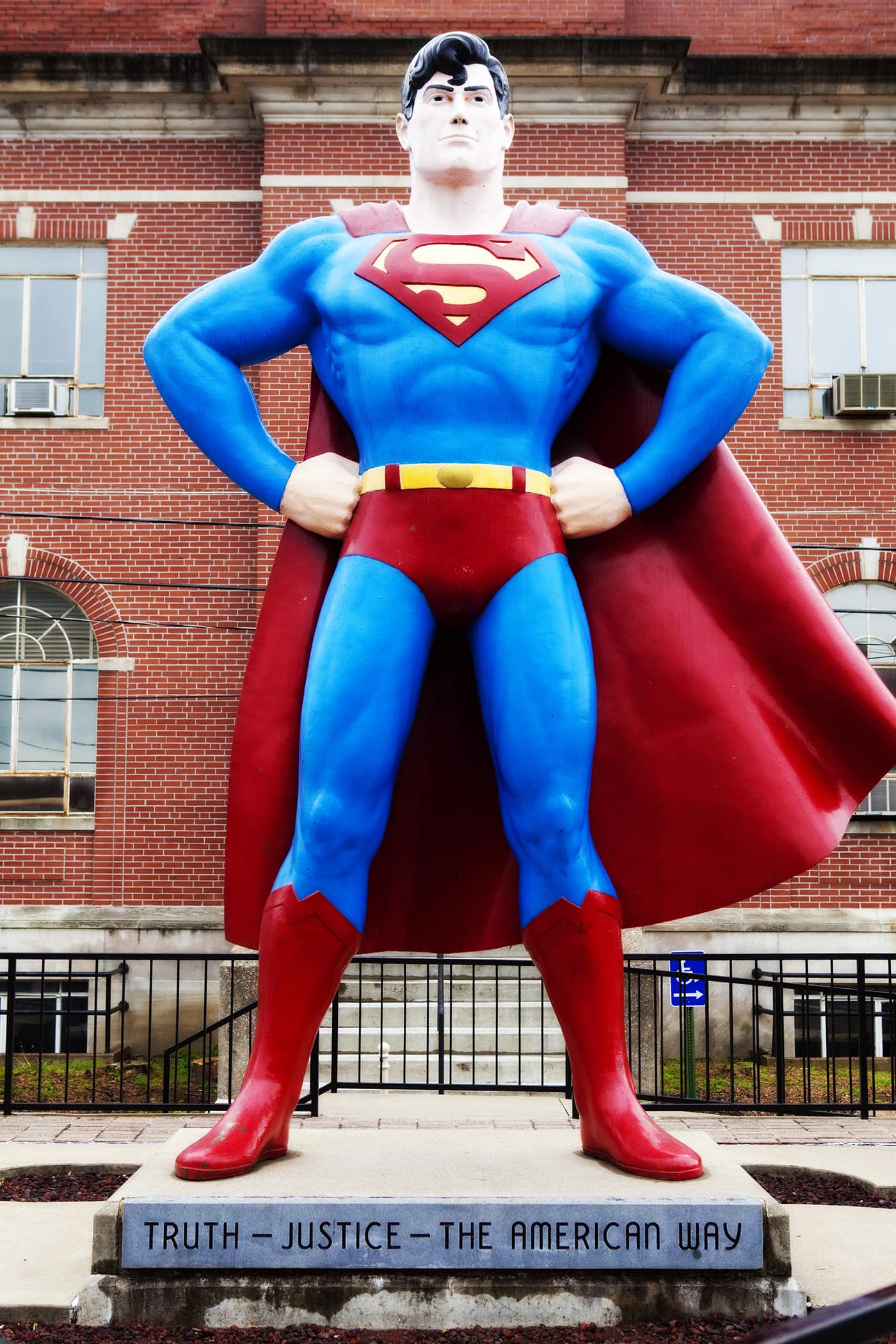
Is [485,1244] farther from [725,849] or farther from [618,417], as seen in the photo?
[618,417]

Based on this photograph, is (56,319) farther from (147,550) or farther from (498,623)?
(498,623)

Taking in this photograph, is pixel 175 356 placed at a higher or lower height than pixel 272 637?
higher

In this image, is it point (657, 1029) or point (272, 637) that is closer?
point (272, 637)

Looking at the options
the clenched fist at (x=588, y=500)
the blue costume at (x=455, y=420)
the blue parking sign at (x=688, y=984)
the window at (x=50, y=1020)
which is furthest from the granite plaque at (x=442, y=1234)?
the window at (x=50, y=1020)

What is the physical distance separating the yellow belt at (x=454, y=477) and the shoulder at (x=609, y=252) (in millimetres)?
694

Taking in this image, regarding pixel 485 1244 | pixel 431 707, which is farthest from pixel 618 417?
pixel 485 1244

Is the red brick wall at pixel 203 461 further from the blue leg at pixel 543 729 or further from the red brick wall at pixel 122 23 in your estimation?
the blue leg at pixel 543 729

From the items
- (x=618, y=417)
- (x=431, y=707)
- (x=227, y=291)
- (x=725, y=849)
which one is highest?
(x=227, y=291)

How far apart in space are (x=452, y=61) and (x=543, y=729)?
2.01 m

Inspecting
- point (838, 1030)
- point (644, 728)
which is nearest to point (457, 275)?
point (644, 728)

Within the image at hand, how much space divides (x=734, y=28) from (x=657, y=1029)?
10.5 meters

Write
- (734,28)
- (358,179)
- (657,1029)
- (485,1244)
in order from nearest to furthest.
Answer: (485,1244) < (657,1029) < (358,179) < (734,28)

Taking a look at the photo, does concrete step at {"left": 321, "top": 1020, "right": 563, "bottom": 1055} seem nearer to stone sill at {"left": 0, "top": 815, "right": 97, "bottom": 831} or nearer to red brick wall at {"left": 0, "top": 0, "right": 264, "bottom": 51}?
stone sill at {"left": 0, "top": 815, "right": 97, "bottom": 831}

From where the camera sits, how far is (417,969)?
1164 centimetres
